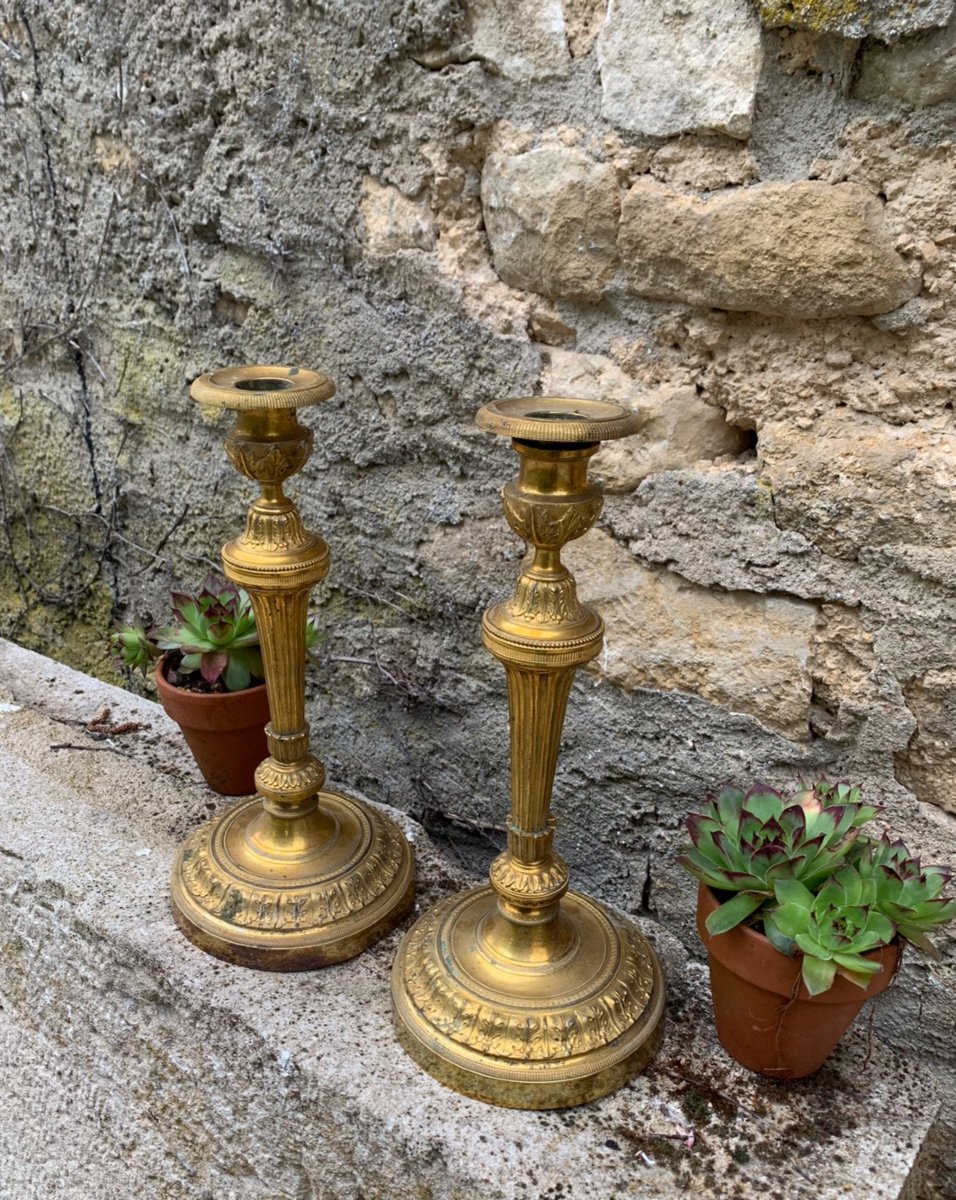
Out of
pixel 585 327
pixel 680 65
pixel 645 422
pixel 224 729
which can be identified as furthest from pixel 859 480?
pixel 224 729

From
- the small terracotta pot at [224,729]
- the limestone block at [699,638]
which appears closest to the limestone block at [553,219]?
the limestone block at [699,638]

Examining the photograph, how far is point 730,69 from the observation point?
107 centimetres

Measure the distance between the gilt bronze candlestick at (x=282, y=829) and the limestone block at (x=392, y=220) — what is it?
32 cm

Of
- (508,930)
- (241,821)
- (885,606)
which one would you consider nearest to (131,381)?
(241,821)

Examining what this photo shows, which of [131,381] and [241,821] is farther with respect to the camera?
[131,381]

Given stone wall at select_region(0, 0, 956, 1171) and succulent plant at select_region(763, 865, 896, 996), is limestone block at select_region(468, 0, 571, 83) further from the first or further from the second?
succulent plant at select_region(763, 865, 896, 996)

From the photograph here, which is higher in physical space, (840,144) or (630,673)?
(840,144)

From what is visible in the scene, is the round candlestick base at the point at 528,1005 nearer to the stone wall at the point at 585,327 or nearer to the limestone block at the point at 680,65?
the stone wall at the point at 585,327

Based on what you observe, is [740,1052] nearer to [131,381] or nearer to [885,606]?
[885,606]

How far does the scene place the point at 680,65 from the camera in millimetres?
→ 1093

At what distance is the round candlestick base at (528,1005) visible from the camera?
1051 mm

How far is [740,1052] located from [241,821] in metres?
0.73

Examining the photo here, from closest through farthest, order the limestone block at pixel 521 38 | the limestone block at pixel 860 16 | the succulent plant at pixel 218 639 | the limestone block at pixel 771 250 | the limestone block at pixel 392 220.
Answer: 1. the limestone block at pixel 860 16
2. the limestone block at pixel 771 250
3. the limestone block at pixel 521 38
4. the limestone block at pixel 392 220
5. the succulent plant at pixel 218 639

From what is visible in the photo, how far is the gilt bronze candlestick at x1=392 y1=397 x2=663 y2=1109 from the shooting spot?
95cm
